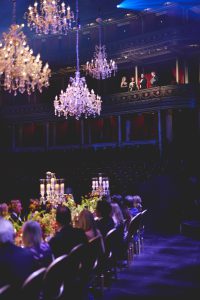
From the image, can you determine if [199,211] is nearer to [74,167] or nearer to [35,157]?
[74,167]

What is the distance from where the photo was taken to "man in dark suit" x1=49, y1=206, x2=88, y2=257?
4.51m

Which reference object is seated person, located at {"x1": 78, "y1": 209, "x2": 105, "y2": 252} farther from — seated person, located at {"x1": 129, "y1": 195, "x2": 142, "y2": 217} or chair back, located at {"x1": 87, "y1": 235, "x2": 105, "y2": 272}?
seated person, located at {"x1": 129, "y1": 195, "x2": 142, "y2": 217}

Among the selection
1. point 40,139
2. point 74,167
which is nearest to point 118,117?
point 74,167

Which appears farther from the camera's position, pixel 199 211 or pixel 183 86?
pixel 183 86

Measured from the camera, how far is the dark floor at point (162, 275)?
18.5 ft

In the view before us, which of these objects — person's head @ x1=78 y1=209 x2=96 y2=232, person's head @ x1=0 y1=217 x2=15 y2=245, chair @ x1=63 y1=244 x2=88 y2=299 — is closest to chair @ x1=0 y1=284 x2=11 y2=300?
person's head @ x1=0 y1=217 x2=15 y2=245

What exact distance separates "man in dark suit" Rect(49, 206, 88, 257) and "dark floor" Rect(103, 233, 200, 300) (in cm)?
143

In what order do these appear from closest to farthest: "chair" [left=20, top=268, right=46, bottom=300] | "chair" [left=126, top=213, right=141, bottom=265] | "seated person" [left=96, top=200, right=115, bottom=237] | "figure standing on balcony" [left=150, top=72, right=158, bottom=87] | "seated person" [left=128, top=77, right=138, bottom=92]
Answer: "chair" [left=20, top=268, right=46, bottom=300], "seated person" [left=96, top=200, right=115, bottom=237], "chair" [left=126, top=213, right=141, bottom=265], "figure standing on balcony" [left=150, top=72, right=158, bottom=87], "seated person" [left=128, top=77, right=138, bottom=92]

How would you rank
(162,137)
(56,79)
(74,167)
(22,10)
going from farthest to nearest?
(56,79) → (22,10) → (162,137) → (74,167)

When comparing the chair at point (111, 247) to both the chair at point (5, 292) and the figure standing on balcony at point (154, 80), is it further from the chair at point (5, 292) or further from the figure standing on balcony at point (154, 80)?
the figure standing on balcony at point (154, 80)

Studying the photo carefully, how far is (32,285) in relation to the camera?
115 inches

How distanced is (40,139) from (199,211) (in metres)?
13.0

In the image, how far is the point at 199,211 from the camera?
12.3 metres

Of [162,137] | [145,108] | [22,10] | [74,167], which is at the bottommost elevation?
[74,167]
